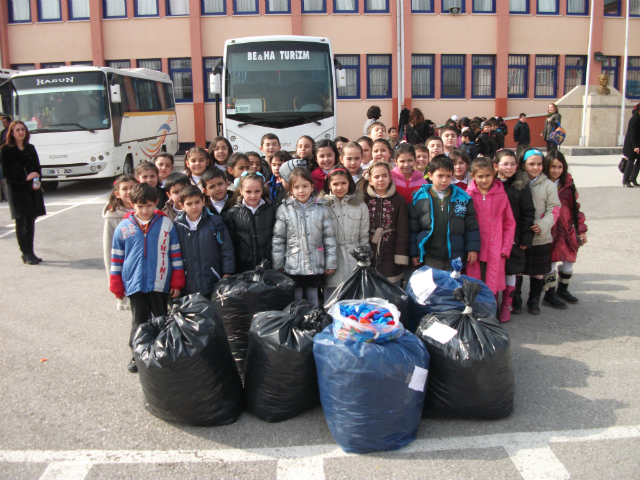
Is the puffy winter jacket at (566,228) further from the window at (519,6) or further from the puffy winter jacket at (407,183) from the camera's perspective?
the window at (519,6)

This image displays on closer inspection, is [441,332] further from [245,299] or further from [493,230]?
[493,230]

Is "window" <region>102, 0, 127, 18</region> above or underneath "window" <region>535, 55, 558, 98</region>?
Answer: above

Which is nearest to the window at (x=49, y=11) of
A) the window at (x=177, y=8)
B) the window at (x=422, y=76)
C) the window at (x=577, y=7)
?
the window at (x=177, y=8)

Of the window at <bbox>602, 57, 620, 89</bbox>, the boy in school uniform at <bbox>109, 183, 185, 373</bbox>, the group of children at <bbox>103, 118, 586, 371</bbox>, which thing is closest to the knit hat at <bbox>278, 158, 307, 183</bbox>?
the group of children at <bbox>103, 118, 586, 371</bbox>

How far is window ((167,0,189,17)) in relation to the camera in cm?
2400

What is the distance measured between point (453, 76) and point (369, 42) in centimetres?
419

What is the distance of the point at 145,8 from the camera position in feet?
79.4

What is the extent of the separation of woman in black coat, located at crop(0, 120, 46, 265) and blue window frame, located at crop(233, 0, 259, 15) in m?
19.1

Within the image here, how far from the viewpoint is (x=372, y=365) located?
281 centimetres

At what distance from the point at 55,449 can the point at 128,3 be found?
2491 centimetres

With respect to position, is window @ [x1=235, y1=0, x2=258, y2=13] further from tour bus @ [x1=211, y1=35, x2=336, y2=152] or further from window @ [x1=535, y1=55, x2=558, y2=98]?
tour bus @ [x1=211, y1=35, x2=336, y2=152]

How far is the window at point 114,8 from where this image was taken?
24.2m

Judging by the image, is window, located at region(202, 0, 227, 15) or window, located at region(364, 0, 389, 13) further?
window, located at region(364, 0, 389, 13)

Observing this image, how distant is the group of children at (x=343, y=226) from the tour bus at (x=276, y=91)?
5.94 meters
